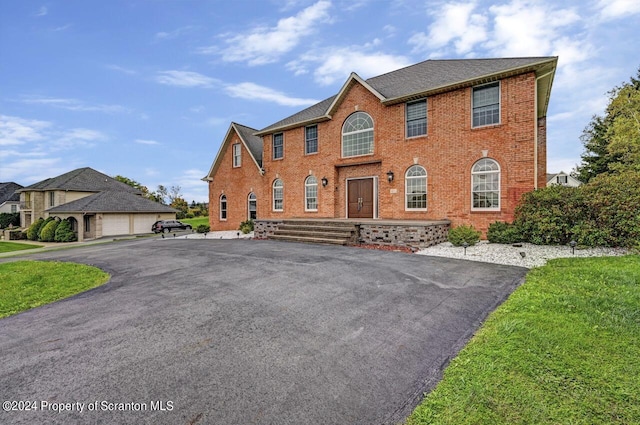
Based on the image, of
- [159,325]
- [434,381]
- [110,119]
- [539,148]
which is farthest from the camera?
[110,119]

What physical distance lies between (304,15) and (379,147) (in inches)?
305

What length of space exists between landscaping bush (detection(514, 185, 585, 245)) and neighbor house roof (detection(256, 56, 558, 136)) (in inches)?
189

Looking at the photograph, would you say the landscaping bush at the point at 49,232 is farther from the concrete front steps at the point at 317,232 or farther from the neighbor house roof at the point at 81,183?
the concrete front steps at the point at 317,232

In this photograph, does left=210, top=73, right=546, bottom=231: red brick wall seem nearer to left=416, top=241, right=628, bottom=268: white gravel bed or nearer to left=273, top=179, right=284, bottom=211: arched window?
left=273, top=179, right=284, bottom=211: arched window

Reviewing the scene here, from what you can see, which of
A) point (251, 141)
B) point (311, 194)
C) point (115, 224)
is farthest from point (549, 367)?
point (115, 224)

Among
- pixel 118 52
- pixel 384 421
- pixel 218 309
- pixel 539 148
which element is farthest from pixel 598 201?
pixel 118 52

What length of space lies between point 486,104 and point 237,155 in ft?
52.2

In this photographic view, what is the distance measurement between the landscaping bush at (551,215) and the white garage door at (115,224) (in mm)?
32637

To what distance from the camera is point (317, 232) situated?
1241cm

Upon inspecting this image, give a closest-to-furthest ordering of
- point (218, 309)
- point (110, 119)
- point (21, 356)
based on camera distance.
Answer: point (21, 356) < point (218, 309) < point (110, 119)

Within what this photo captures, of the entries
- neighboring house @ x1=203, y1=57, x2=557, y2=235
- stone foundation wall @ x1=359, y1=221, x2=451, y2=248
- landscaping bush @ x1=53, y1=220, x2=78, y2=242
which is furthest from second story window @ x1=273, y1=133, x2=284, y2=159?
landscaping bush @ x1=53, y1=220, x2=78, y2=242

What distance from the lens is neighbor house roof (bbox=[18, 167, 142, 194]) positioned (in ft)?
107

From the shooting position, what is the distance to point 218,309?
433 cm

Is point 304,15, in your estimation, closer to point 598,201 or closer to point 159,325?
point 598,201
